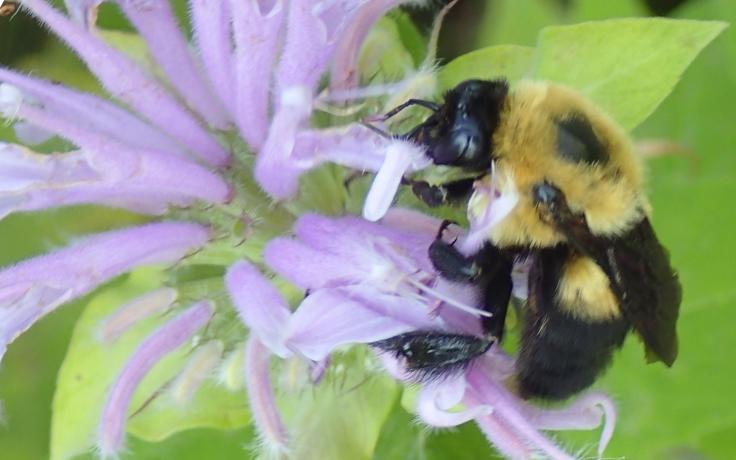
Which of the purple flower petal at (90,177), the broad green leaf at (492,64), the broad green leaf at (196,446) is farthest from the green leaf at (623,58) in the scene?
the broad green leaf at (196,446)

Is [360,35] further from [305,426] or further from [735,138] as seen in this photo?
[735,138]

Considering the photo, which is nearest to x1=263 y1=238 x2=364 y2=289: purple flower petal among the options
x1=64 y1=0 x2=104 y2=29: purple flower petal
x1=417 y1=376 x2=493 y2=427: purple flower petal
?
x1=417 y1=376 x2=493 y2=427: purple flower petal

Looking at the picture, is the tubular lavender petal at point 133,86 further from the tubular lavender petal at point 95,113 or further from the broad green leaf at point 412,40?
the broad green leaf at point 412,40

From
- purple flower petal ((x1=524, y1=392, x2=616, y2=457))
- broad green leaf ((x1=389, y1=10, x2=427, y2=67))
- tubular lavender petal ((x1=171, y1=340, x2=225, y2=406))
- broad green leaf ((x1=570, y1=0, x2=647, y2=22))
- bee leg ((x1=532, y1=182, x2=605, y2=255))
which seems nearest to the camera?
bee leg ((x1=532, y1=182, x2=605, y2=255))

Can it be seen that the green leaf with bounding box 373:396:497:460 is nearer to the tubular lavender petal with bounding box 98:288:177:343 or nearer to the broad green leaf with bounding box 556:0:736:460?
the broad green leaf with bounding box 556:0:736:460

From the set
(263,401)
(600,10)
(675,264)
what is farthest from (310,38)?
(675,264)

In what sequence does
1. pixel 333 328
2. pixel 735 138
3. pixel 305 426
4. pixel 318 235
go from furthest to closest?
pixel 735 138, pixel 305 426, pixel 318 235, pixel 333 328

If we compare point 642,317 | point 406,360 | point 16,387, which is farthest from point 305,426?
point 16,387
